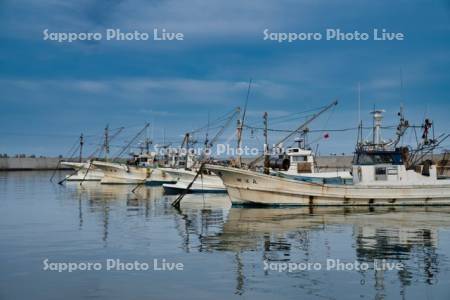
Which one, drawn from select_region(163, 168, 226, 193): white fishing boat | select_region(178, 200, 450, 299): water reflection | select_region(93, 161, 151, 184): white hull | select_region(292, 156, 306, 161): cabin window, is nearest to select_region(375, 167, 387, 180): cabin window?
select_region(178, 200, 450, 299): water reflection

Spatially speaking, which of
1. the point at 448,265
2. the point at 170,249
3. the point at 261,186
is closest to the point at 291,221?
the point at 261,186

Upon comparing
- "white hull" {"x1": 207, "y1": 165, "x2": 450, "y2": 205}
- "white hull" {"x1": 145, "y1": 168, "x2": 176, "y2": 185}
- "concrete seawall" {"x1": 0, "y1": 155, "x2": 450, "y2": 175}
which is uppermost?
"concrete seawall" {"x1": 0, "y1": 155, "x2": 450, "y2": 175}

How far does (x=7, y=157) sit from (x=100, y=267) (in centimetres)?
12430

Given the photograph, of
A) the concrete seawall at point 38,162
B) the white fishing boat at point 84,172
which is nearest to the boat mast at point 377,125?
the white fishing boat at point 84,172

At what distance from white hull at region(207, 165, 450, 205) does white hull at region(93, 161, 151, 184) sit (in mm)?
37702

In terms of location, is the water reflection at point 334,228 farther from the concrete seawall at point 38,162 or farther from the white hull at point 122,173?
the concrete seawall at point 38,162

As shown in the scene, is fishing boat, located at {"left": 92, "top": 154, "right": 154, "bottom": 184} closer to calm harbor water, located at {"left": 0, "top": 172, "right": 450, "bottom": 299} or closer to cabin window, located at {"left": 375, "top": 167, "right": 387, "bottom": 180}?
calm harbor water, located at {"left": 0, "top": 172, "right": 450, "bottom": 299}

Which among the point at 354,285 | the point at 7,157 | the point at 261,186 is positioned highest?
the point at 7,157

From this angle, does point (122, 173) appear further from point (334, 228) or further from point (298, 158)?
point (334, 228)

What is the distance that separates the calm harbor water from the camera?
13219mm

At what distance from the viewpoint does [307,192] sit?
3391cm

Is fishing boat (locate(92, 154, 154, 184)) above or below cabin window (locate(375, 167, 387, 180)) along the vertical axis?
above

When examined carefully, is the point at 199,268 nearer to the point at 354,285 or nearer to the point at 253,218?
the point at 354,285

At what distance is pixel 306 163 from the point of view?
42000 millimetres
